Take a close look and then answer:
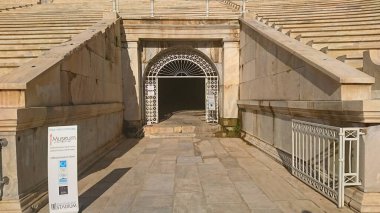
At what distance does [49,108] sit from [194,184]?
260cm

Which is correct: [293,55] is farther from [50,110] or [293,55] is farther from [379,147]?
[50,110]

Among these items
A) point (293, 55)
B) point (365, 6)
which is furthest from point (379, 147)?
point (365, 6)

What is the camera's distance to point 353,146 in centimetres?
400

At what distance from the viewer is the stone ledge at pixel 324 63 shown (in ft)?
13.4

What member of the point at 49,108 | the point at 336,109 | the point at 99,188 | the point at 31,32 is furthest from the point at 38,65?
the point at 31,32

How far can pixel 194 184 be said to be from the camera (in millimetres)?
5117

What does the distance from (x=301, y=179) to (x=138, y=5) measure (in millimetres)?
13967

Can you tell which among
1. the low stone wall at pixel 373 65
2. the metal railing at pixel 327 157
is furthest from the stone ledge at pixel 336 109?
the low stone wall at pixel 373 65

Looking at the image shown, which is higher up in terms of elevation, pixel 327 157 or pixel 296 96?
pixel 296 96

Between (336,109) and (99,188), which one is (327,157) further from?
(99,188)

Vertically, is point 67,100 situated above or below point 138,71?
below

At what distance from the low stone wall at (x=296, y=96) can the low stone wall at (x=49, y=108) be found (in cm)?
411

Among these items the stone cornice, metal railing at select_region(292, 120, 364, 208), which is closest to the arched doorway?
the stone cornice

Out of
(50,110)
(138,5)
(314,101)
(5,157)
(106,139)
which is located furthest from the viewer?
(138,5)
